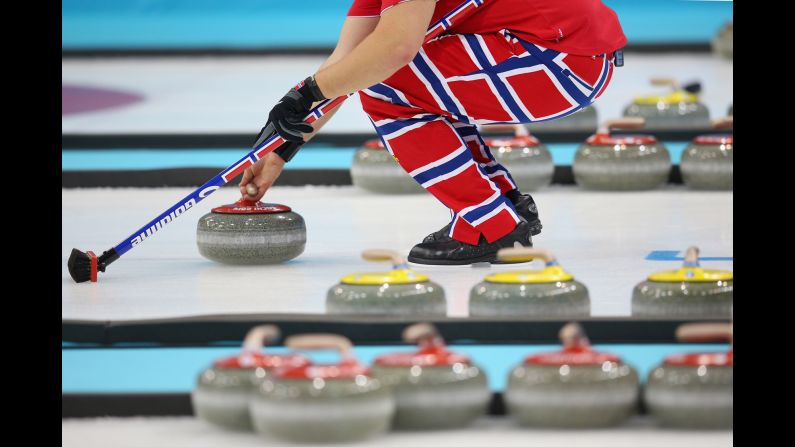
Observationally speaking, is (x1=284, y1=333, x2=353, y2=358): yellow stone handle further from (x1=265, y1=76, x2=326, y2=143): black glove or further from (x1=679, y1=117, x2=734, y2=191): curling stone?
(x1=679, y1=117, x2=734, y2=191): curling stone

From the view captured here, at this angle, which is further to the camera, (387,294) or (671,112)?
(671,112)

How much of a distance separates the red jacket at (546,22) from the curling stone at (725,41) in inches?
194

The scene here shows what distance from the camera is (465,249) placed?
133 inches

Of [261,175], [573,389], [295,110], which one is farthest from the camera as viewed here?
[261,175]

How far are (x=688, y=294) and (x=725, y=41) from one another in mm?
5777

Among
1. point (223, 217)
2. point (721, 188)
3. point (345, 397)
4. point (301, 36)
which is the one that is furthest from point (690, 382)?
point (301, 36)

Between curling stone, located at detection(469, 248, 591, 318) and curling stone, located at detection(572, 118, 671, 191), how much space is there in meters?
1.97

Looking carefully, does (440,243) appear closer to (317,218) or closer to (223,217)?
(223,217)

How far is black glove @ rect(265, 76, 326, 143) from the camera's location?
10.1 ft

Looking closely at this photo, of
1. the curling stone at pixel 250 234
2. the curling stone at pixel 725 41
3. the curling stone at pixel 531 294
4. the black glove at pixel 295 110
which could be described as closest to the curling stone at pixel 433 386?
the curling stone at pixel 531 294

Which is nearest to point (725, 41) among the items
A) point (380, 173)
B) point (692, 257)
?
point (380, 173)

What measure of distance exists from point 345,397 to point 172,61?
7.40 meters

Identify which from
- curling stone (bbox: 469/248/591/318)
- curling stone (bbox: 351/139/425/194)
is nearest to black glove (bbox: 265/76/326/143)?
curling stone (bbox: 469/248/591/318)

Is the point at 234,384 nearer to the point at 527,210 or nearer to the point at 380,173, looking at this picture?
the point at 527,210
